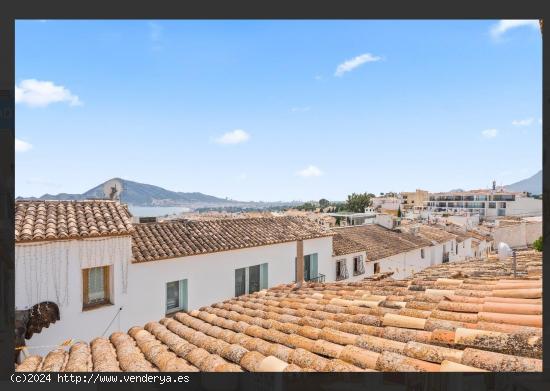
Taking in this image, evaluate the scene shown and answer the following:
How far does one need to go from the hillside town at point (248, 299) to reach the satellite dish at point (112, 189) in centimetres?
136

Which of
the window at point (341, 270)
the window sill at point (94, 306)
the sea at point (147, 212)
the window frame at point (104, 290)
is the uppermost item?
the sea at point (147, 212)

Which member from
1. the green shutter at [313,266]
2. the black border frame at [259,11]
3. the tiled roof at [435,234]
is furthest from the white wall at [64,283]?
the tiled roof at [435,234]

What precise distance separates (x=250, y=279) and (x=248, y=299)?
6.83 metres

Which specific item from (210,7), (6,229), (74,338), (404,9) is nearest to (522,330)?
(404,9)

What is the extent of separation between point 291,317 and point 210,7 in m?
4.13

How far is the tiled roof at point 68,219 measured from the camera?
8.67 metres

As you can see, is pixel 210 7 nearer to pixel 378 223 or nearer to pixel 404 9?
pixel 404 9

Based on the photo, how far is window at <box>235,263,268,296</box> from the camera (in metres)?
13.9

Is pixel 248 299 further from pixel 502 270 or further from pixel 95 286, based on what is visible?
pixel 95 286

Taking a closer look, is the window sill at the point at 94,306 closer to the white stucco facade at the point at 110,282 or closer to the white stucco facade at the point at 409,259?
the white stucco facade at the point at 110,282

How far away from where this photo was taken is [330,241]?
18.1m

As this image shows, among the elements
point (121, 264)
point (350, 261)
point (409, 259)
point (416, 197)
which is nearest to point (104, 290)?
point (121, 264)

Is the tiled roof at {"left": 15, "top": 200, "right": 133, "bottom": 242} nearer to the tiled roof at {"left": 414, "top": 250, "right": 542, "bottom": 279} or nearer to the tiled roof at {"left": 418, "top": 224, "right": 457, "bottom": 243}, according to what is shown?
the tiled roof at {"left": 414, "top": 250, "right": 542, "bottom": 279}

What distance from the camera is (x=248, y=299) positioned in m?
7.66
